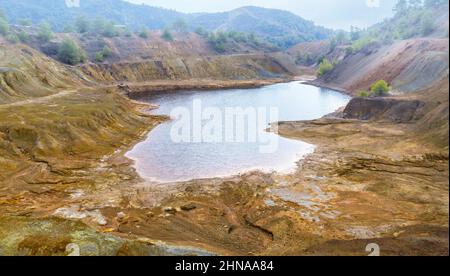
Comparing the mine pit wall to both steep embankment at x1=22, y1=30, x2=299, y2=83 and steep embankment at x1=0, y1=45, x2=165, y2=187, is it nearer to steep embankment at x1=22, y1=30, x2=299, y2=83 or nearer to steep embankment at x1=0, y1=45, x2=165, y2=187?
steep embankment at x1=22, y1=30, x2=299, y2=83

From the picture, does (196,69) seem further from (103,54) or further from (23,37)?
(23,37)

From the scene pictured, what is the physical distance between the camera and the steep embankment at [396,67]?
73.2 meters

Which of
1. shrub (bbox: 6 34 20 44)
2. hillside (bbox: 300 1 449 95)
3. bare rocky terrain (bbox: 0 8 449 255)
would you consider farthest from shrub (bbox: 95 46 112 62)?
hillside (bbox: 300 1 449 95)

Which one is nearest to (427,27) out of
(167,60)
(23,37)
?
(167,60)

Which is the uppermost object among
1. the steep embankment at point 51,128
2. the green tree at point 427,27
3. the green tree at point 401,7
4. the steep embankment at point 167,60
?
the green tree at point 401,7

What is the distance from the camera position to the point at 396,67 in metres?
90.2

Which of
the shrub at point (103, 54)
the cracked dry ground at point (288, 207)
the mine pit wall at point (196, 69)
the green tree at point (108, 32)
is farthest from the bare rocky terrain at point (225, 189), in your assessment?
the green tree at point (108, 32)

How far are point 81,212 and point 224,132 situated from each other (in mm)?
33270

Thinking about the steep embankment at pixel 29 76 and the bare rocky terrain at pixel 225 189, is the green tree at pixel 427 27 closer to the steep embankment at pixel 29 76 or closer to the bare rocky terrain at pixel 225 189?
the bare rocky terrain at pixel 225 189

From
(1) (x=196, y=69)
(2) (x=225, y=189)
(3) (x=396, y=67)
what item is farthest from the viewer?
(1) (x=196, y=69)

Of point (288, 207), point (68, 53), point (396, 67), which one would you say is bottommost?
point (288, 207)

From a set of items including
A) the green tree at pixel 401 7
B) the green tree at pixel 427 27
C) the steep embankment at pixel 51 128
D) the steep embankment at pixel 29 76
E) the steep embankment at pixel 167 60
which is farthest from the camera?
the green tree at pixel 401 7
